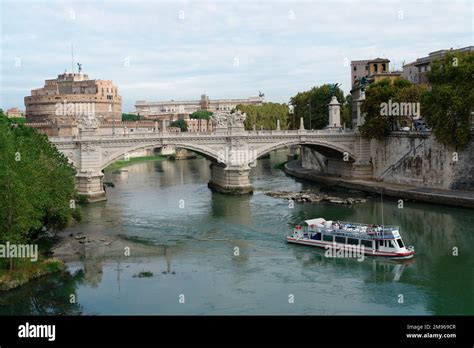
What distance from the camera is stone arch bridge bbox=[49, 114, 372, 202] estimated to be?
36781mm

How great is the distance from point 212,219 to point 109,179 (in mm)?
22318

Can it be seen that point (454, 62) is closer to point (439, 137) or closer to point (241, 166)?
point (439, 137)

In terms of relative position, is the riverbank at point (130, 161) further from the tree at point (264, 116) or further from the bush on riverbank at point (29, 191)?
the bush on riverbank at point (29, 191)

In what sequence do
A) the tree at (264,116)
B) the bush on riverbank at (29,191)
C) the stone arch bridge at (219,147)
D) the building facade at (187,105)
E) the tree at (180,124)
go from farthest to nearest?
the building facade at (187,105) → the tree at (180,124) → the tree at (264,116) → the stone arch bridge at (219,147) → the bush on riverbank at (29,191)

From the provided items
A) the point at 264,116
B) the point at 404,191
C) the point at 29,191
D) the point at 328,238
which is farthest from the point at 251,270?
the point at 264,116

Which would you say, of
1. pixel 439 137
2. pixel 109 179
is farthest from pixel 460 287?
pixel 109 179

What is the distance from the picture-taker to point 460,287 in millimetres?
18953

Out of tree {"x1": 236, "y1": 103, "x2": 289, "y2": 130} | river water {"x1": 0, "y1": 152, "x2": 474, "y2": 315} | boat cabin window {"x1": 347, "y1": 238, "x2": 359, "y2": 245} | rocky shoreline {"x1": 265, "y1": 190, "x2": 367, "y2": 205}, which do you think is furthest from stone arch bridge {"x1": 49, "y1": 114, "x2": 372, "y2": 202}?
tree {"x1": 236, "y1": 103, "x2": 289, "y2": 130}

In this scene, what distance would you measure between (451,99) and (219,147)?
14365 mm

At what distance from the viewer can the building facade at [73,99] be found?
8194 centimetres

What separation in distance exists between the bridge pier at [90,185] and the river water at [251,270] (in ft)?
7.22

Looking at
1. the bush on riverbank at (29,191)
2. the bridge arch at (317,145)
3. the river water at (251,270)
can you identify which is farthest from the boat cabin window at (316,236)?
the bridge arch at (317,145)

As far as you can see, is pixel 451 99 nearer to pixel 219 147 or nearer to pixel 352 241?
pixel 352 241

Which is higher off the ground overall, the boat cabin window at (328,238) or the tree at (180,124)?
the tree at (180,124)
